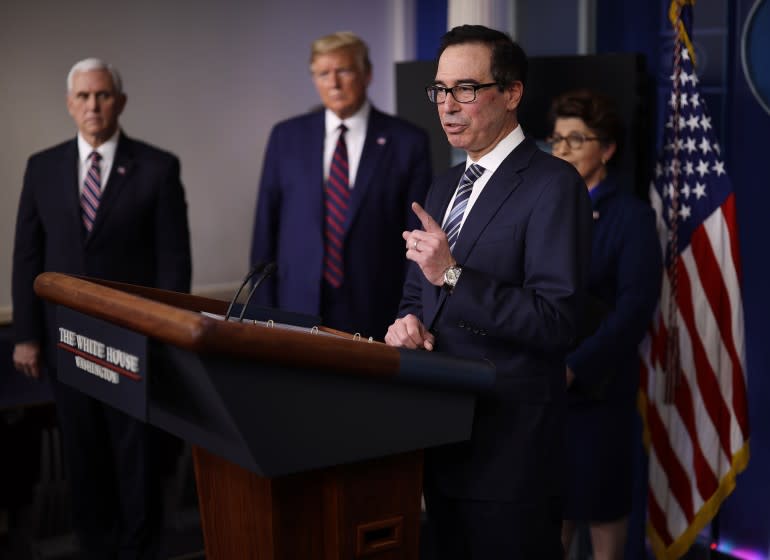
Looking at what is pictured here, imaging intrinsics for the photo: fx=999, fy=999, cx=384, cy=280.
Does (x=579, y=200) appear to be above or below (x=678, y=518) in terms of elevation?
above

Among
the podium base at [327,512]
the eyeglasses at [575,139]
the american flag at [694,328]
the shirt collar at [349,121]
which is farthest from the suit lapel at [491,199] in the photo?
the shirt collar at [349,121]

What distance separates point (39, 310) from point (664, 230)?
2.21 m

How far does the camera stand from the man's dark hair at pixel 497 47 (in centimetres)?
196

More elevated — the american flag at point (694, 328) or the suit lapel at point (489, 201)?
the suit lapel at point (489, 201)

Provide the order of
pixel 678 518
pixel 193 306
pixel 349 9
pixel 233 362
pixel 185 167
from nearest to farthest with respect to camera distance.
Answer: pixel 233 362 < pixel 193 306 < pixel 678 518 < pixel 185 167 < pixel 349 9

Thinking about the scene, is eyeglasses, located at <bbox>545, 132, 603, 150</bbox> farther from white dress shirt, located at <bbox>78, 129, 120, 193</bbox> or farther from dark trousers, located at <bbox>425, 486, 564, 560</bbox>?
white dress shirt, located at <bbox>78, 129, 120, 193</bbox>

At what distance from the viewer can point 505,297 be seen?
6.06 feet

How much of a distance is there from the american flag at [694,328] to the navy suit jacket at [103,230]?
169 centimetres

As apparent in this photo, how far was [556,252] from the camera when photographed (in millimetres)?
1876

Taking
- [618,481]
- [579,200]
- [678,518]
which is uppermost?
[579,200]

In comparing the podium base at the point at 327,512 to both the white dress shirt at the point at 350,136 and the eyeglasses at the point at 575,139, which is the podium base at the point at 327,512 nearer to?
the eyeglasses at the point at 575,139

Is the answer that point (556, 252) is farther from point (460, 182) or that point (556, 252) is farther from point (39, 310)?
point (39, 310)

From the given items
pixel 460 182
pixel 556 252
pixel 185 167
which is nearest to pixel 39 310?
pixel 185 167

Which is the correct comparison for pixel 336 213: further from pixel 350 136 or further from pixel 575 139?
pixel 575 139
